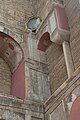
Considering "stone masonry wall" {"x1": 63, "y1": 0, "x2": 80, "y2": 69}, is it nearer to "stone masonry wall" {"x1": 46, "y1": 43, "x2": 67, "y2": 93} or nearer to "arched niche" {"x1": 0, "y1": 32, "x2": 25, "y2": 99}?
"stone masonry wall" {"x1": 46, "y1": 43, "x2": 67, "y2": 93}

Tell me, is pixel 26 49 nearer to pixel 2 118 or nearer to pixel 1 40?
pixel 1 40

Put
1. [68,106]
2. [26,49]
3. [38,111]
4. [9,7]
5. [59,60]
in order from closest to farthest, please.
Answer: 1. [68,106]
2. [38,111]
3. [59,60]
4. [26,49]
5. [9,7]

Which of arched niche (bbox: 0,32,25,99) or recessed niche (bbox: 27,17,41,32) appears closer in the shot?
arched niche (bbox: 0,32,25,99)

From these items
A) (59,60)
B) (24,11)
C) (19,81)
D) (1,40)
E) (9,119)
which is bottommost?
(9,119)

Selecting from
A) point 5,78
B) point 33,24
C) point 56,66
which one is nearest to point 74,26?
point 56,66

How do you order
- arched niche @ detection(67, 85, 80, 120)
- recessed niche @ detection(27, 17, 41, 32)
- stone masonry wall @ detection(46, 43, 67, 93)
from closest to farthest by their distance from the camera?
arched niche @ detection(67, 85, 80, 120) < stone masonry wall @ detection(46, 43, 67, 93) < recessed niche @ detection(27, 17, 41, 32)

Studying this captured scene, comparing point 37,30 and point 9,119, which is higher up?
point 37,30

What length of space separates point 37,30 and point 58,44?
4.50ft

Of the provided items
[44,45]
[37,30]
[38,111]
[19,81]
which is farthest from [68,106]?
[37,30]

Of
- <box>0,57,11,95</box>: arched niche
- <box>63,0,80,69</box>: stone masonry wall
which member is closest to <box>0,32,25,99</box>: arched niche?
<box>0,57,11,95</box>: arched niche

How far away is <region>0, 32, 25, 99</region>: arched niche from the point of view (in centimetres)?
829

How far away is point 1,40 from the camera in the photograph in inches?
358

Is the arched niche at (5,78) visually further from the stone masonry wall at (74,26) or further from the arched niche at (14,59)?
the stone masonry wall at (74,26)

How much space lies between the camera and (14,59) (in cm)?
895
